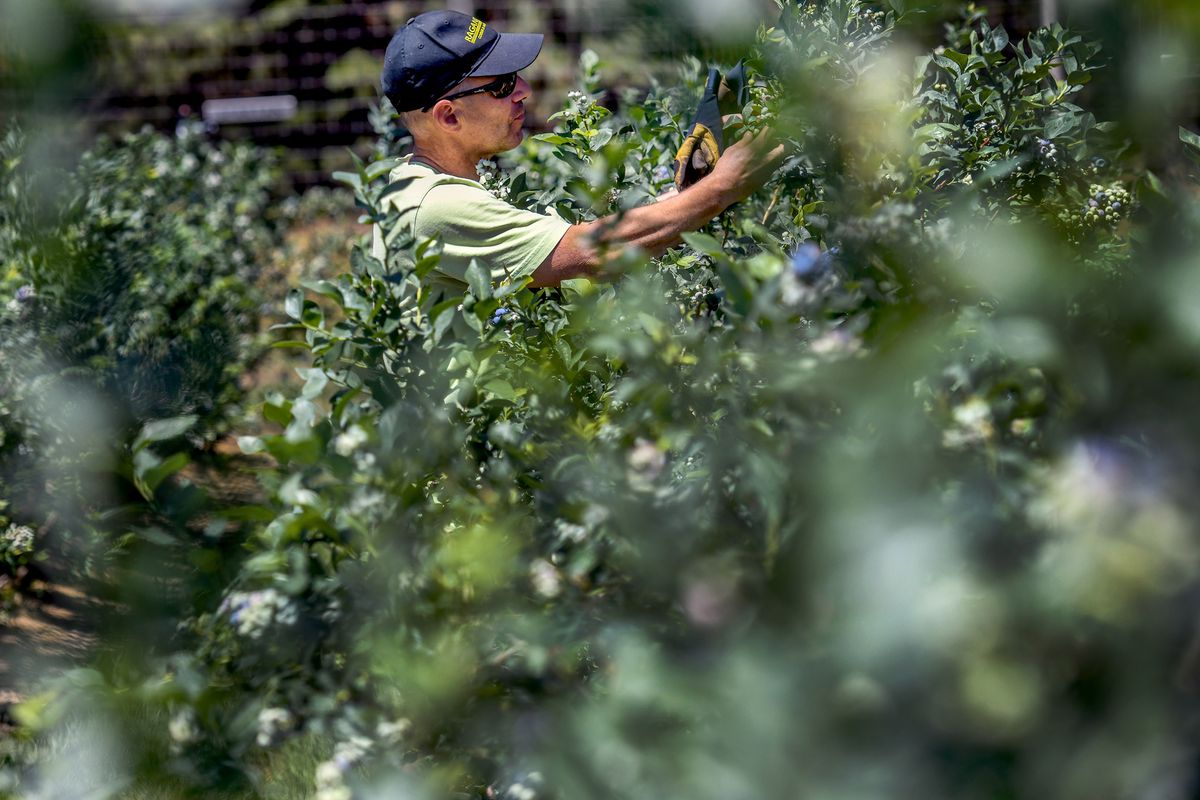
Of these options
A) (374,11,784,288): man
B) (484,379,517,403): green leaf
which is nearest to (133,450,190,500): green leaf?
(484,379,517,403): green leaf

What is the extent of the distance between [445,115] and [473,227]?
14.6 inches

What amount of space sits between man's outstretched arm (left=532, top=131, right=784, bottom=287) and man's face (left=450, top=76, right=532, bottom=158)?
450 mm

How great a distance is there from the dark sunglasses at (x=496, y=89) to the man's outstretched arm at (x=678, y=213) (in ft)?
1.61

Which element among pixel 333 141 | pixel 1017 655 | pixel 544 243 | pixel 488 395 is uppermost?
pixel 1017 655

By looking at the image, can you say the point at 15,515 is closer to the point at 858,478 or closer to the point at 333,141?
the point at 858,478

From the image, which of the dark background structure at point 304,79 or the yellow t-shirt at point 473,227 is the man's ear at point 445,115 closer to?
the yellow t-shirt at point 473,227

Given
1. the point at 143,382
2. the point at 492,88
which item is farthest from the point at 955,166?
the point at 143,382

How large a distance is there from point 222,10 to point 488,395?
84 centimetres

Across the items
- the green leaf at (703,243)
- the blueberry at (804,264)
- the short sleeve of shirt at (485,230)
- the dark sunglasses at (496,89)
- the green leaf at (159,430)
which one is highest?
the green leaf at (159,430)

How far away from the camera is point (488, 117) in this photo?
2543mm

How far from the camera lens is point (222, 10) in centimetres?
64

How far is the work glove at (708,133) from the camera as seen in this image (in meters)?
1.98

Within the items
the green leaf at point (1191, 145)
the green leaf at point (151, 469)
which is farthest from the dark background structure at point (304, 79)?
the green leaf at point (151, 469)

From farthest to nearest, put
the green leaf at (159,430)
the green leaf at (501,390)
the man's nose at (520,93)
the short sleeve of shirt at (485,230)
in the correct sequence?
1. the man's nose at (520,93)
2. the short sleeve of shirt at (485,230)
3. the green leaf at (501,390)
4. the green leaf at (159,430)
